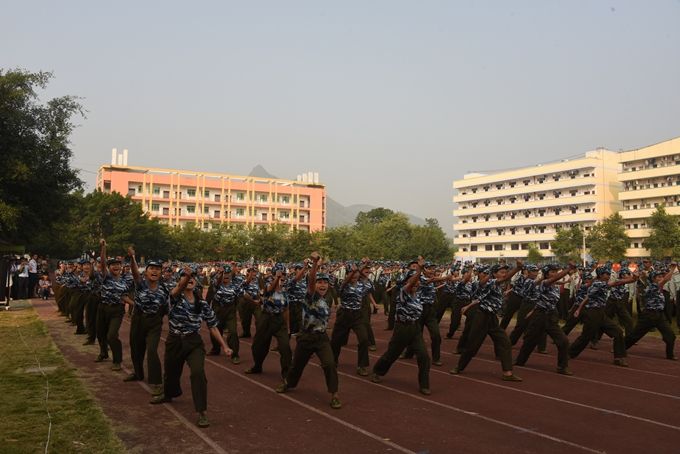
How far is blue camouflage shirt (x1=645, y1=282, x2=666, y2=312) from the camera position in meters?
12.9

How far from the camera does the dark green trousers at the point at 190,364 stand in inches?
298

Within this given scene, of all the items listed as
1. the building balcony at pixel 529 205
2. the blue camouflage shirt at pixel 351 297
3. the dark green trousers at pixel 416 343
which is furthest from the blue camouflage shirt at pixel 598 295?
the building balcony at pixel 529 205

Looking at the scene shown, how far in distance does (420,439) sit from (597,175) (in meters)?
82.0

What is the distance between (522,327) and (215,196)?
93.3 metres

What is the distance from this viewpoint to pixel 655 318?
12820mm

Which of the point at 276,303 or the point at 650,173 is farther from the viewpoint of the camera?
the point at 650,173

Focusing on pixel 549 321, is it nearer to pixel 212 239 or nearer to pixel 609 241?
pixel 609 241

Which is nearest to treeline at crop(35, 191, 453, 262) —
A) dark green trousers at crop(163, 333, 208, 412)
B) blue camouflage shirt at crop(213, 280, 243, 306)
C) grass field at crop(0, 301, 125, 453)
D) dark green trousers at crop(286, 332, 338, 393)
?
grass field at crop(0, 301, 125, 453)

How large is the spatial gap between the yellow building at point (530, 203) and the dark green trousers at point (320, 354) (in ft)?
247

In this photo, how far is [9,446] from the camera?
6641mm

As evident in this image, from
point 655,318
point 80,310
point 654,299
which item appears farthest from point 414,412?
point 80,310

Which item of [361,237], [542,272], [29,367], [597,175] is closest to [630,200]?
[597,175]

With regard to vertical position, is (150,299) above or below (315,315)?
above

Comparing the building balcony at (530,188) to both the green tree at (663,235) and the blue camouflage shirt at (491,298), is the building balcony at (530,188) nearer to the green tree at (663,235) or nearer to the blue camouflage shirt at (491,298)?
the green tree at (663,235)
